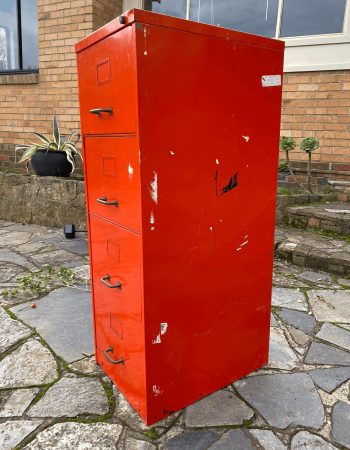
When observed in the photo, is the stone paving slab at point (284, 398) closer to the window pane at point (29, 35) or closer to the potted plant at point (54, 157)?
the potted plant at point (54, 157)

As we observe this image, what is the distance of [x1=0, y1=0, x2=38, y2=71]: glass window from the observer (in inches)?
234

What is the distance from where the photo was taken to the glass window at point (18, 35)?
5945mm

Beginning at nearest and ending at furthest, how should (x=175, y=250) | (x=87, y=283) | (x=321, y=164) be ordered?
(x=175, y=250), (x=87, y=283), (x=321, y=164)

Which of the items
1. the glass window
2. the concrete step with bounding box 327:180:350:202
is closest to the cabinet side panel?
the concrete step with bounding box 327:180:350:202

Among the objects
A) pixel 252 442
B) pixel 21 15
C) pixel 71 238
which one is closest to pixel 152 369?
pixel 252 442

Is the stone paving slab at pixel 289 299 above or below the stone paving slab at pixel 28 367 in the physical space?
above

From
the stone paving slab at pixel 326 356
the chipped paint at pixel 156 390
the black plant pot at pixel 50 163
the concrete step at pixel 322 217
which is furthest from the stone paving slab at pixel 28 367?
the black plant pot at pixel 50 163

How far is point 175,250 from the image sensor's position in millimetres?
1491

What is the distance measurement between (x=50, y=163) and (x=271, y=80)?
3.89m

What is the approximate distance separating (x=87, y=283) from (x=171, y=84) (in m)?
2.21

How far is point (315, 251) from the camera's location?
11.0ft

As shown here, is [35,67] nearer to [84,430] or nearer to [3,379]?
[3,379]

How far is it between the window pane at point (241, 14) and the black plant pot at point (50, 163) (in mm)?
2689

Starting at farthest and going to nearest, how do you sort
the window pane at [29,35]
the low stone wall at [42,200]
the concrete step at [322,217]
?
the window pane at [29,35]
the low stone wall at [42,200]
the concrete step at [322,217]
